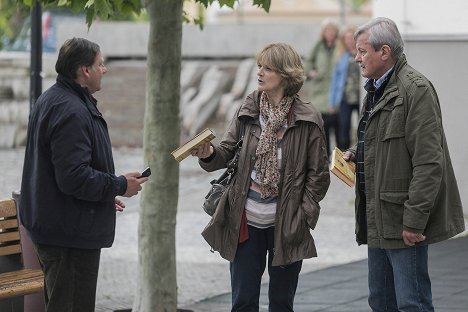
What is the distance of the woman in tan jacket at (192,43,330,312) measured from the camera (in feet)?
21.0

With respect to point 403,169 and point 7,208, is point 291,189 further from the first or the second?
point 7,208

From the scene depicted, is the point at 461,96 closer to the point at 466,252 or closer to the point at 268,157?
the point at 466,252

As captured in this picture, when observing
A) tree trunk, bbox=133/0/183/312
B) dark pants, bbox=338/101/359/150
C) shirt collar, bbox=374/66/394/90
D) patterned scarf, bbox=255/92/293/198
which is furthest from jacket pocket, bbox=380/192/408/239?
dark pants, bbox=338/101/359/150

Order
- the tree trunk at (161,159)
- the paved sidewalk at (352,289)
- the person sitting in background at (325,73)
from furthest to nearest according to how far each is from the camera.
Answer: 1. the person sitting in background at (325,73)
2. the paved sidewalk at (352,289)
3. the tree trunk at (161,159)

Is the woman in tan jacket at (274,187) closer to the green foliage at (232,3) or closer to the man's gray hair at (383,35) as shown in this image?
the man's gray hair at (383,35)

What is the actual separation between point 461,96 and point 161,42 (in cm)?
573

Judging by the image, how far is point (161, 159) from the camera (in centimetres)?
771

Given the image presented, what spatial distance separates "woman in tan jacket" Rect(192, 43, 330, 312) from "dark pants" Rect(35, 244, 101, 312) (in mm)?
672

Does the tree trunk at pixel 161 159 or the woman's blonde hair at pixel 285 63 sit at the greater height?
the woman's blonde hair at pixel 285 63

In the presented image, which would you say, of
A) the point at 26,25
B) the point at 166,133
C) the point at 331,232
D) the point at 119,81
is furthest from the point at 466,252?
the point at 119,81

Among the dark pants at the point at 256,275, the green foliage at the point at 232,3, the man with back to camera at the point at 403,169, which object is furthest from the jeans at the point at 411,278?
the green foliage at the point at 232,3

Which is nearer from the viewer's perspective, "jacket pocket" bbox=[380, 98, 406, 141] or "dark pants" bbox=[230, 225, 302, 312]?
"jacket pocket" bbox=[380, 98, 406, 141]

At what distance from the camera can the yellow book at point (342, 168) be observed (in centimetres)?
609

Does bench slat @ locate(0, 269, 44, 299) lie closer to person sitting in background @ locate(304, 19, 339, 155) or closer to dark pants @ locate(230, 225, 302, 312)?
dark pants @ locate(230, 225, 302, 312)
